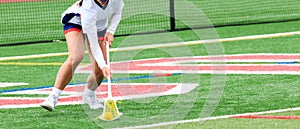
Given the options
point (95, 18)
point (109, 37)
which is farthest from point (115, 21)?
point (95, 18)

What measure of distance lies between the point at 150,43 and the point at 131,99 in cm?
613

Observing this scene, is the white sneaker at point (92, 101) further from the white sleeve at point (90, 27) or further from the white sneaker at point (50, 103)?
the white sleeve at point (90, 27)

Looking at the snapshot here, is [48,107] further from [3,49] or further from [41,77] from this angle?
Answer: [3,49]

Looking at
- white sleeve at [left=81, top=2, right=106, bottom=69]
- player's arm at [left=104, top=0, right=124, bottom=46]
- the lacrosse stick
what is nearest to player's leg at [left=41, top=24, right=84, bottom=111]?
player's arm at [left=104, top=0, right=124, bottom=46]

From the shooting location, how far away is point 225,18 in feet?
69.1

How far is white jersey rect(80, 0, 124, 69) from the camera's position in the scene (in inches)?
322

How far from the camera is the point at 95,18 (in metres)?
8.38

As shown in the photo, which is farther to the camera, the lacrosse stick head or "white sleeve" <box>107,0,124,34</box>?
"white sleeve" <box>107,0,124,34</box>

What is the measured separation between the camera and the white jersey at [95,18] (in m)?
8.19

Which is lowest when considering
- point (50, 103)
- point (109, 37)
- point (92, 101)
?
point (92, 101)

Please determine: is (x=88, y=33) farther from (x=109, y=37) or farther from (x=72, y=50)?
(x=72, y=50)

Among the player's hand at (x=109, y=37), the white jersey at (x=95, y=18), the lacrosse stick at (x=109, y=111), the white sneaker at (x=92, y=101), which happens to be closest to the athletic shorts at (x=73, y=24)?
the white jersey at (x=95, y=18)

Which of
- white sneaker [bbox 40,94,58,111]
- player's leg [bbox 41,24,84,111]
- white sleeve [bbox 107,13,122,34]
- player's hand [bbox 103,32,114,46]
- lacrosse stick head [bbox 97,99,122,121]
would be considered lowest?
white sneaker [bbox 40,94,58,111]

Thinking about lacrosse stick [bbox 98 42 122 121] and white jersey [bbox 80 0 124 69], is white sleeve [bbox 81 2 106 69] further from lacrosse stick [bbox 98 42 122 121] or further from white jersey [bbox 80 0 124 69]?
lacrosse stick [bbox 98 42 122 121]
